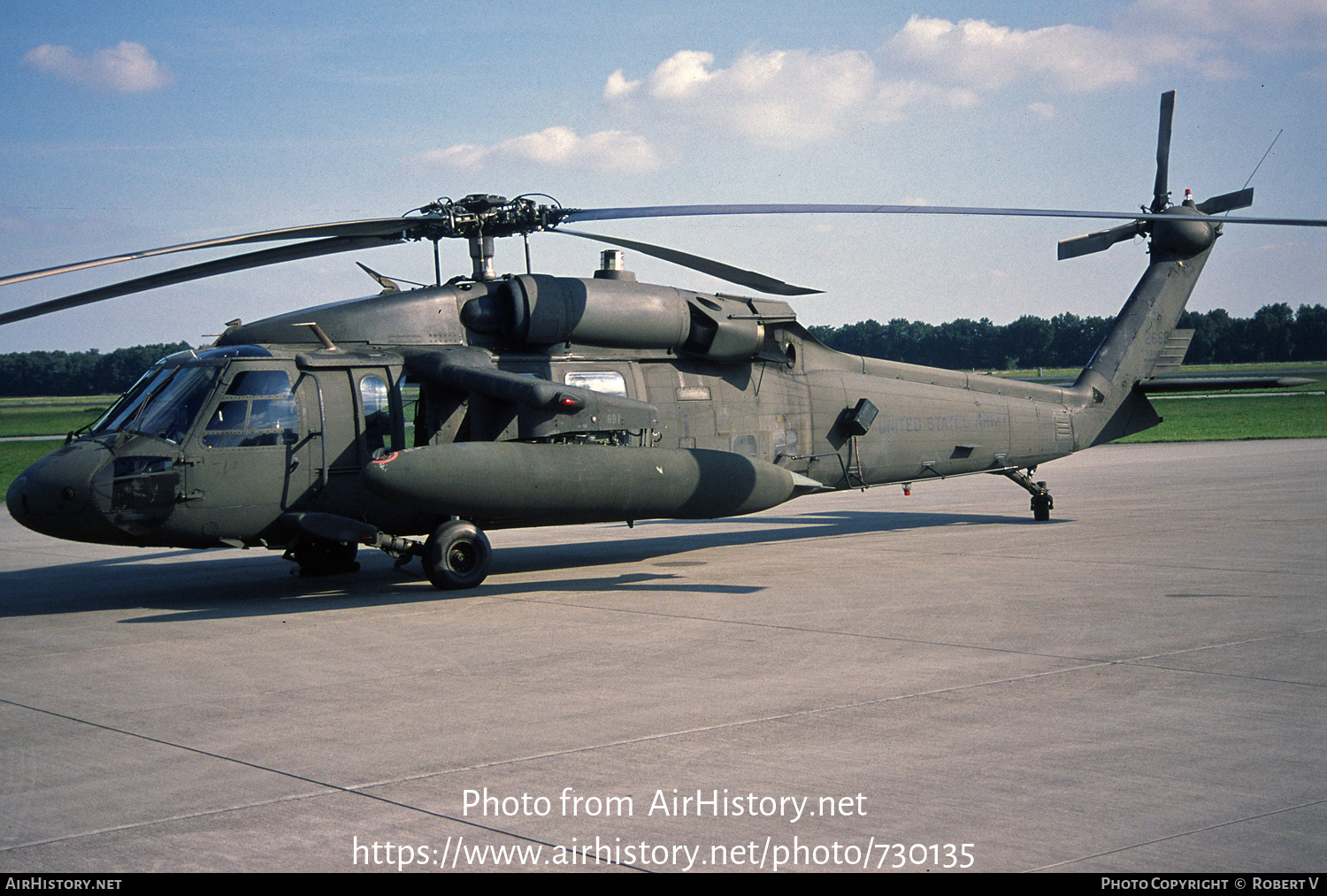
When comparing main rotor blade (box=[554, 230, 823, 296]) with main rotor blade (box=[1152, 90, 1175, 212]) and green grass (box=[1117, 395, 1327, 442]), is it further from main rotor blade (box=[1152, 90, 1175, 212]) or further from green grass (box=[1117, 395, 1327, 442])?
green grass (box=[1117, 395, 1327, 442])

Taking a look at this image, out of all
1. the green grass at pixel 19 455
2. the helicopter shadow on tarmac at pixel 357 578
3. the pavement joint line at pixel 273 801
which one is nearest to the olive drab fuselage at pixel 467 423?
the helicopter shadow on tarmac at pixel 357 578

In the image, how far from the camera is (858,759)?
551cm

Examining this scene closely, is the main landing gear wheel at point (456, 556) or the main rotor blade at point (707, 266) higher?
the main rotor blade at point (707, 266)

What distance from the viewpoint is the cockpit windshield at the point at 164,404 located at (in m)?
10.7

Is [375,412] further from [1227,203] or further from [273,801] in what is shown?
[1227,203]

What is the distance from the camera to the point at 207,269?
10859 mm

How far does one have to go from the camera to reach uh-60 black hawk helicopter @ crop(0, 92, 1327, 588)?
413 inches

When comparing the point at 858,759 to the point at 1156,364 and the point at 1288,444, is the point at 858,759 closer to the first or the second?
the point at 1156,364

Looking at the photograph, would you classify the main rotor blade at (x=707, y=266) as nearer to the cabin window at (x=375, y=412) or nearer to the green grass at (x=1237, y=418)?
the cabin window at (x=375, y=412)

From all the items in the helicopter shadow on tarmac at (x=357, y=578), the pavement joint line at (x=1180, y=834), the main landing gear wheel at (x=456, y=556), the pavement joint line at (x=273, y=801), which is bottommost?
the helicopter shadow on tarmac at (x=357, y=578)

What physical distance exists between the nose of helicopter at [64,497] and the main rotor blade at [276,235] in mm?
1956

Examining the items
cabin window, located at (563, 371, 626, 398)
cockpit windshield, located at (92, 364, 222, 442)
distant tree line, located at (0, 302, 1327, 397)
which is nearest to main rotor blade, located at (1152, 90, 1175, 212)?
cabin window, located at (563, 371, 626, 398)

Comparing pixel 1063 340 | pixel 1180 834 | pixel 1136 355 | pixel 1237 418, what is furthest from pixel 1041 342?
pixel 1180 834
